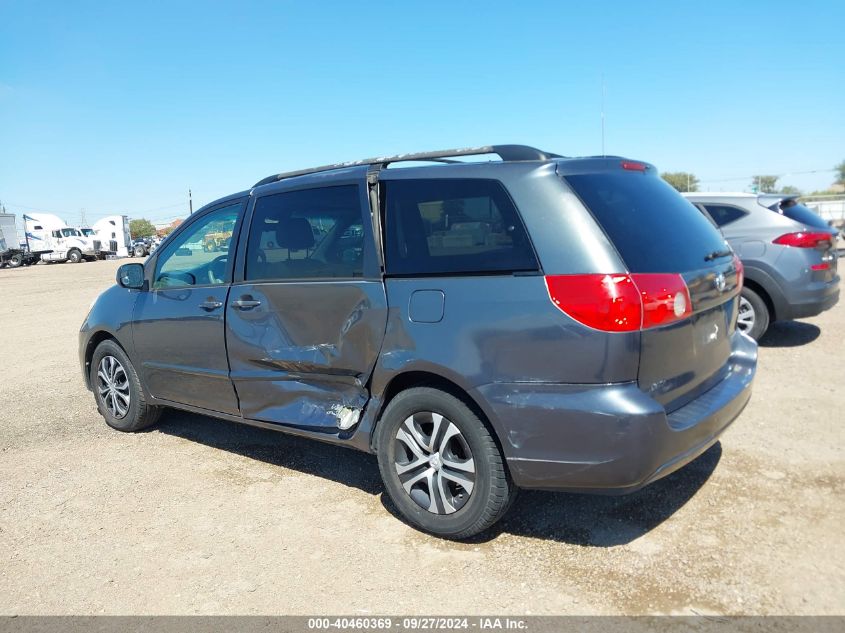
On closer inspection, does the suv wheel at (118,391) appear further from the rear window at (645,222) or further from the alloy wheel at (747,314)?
the alloy wheel at (747,314)

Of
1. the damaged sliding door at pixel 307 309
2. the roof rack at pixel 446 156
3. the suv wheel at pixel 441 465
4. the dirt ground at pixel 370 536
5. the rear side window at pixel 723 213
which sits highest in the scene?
the roof rack at pixel 446 156

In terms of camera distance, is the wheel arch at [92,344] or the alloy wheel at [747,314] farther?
the alloy wheel at [747,314]

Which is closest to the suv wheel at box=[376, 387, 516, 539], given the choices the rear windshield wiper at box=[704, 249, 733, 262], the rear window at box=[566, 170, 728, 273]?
the rear window at box=[566, 170, 728, 273]

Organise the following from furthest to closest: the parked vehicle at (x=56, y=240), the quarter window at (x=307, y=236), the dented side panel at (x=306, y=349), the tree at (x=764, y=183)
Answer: the parked vehicle at (x=56, y=240)
the tree at (x=764, y=183)
the quarter window at (x=307, y=236)
the dented side panel at (x=306, y=349)

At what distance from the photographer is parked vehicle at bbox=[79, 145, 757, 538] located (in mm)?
2684

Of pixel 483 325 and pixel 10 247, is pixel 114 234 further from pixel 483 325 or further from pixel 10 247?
pixel 483 325

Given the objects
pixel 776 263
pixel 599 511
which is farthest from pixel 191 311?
pixel 776 263

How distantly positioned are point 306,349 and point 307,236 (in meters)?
0.68

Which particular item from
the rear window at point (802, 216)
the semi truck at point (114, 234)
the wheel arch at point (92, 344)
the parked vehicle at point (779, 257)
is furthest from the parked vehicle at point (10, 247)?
the rear window at point (802, 216)

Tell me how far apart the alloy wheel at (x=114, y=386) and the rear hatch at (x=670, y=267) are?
12.9 feet

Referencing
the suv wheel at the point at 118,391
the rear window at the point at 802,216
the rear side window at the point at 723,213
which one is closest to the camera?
the suv wheel at the point at 118,391

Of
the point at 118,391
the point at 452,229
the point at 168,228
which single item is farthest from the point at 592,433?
the point at 168,228

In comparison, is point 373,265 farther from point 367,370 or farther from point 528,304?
point 528,304

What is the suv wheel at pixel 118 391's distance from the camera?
501 cm
